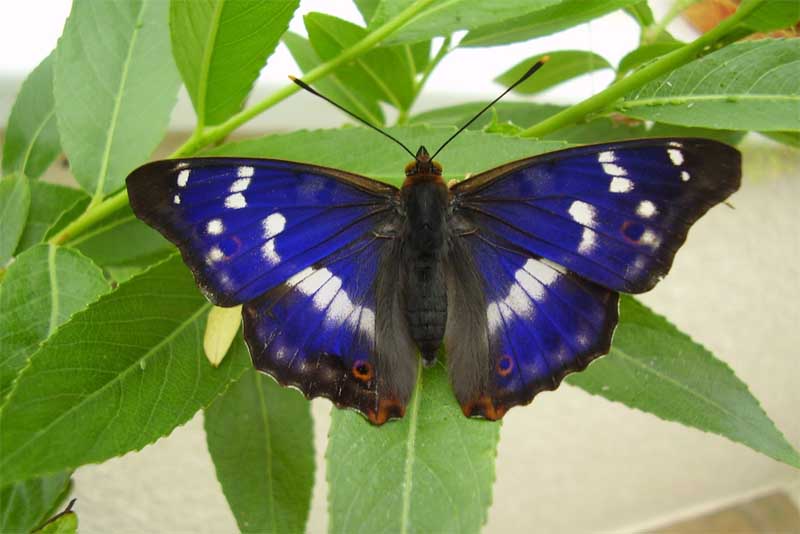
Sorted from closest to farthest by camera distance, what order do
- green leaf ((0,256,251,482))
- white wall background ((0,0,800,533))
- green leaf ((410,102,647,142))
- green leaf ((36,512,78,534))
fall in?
green leaf ((0,256,251,482))
green leaf ((36,512,78,534))
green leaf ((410,102,647,142))
white wall background ((0,0,800,533))

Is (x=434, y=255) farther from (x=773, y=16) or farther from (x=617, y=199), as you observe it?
(x=773, y=16)

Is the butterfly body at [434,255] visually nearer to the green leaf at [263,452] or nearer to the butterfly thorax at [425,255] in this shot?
the butterfly thorax at [425,255]

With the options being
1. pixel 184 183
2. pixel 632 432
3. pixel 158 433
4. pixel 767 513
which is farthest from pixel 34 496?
pixel 767 513

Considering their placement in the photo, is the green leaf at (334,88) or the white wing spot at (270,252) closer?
the white wing spot at (270,252)

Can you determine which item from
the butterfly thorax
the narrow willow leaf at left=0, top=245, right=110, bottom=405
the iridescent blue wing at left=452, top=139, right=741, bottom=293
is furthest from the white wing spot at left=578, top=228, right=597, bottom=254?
the narrow willow leaf at left=0, top=245, right=110, bottom=405

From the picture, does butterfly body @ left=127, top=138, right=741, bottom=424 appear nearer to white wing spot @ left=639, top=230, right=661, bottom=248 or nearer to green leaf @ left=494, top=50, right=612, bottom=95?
white wing spot @ left=639, top=230, right=661, bottom=248

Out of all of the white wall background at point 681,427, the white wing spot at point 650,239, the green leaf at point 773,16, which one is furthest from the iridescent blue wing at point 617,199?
the white wall background at point 681,427

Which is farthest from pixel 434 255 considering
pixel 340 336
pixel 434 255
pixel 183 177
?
pixel 183 177
